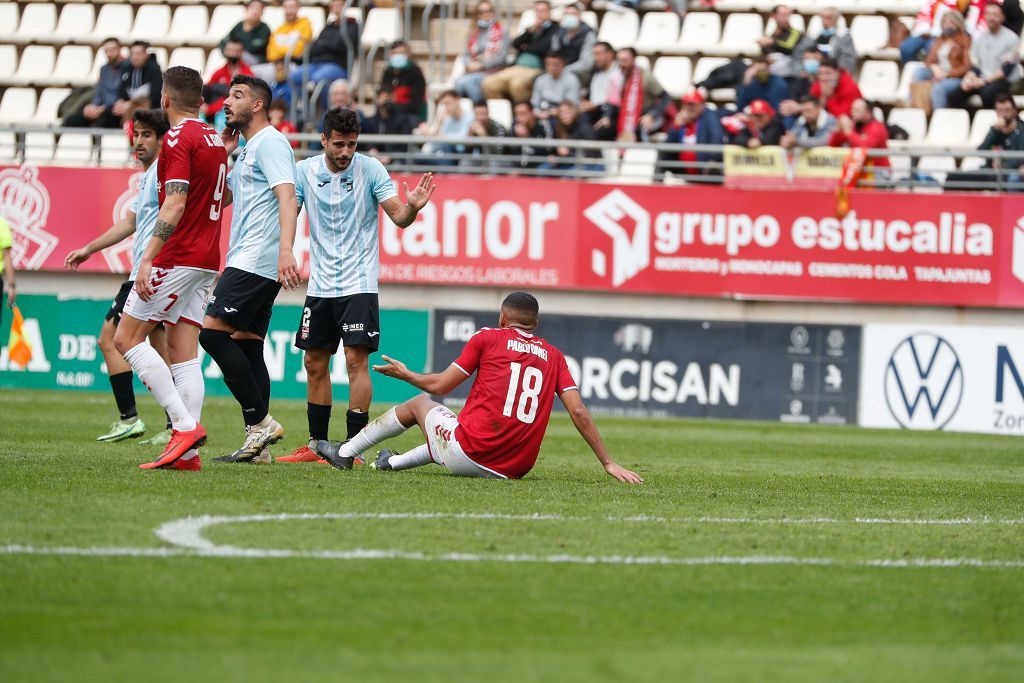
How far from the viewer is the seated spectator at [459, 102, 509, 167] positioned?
1958 cm

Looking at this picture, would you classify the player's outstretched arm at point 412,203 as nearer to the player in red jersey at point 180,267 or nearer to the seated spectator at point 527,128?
the player in red jersey at point 180,267

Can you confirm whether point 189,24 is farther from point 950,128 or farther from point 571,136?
point 950,128

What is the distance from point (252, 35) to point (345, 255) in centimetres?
1355

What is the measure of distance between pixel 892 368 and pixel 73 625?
48.4ft

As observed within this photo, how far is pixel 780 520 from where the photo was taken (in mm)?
7094

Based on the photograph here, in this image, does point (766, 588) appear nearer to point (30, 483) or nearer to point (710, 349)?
point (30, 483)

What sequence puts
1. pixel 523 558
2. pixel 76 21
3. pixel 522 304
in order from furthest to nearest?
pixel 76 21
pixel 522 304
pixel 523 558

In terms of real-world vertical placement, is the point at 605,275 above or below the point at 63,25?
below

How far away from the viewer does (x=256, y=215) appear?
9.23m

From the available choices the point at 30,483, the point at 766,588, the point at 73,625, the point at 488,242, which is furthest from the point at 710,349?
the point at 73,625

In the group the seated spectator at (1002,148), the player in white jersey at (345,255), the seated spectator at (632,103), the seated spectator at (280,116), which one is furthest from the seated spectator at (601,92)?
the player in white jersey at (345,255)

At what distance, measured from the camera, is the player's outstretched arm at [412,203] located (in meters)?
8.79

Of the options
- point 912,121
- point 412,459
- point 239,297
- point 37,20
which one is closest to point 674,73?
point 912,121

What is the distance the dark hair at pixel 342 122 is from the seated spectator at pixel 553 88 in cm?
1083
